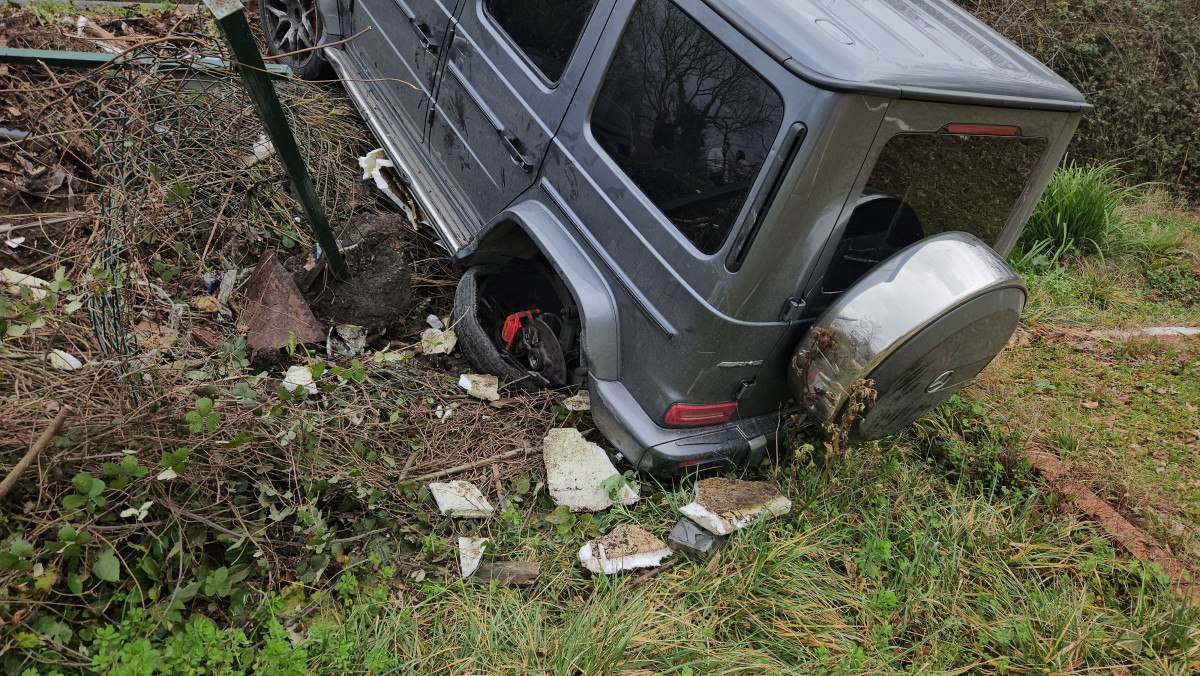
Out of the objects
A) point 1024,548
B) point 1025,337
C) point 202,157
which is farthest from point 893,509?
point 202,157

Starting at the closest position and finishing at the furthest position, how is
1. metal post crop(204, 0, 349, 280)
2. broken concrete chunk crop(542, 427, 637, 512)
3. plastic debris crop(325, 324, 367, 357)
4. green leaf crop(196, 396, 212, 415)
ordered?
green leaf crop(196, 396, 212, 415) → metal post crop(204, 0, 349, 280) → broken concrete chunk crop(542, 427, 637, 512) → plastic debris crop(325, 324, 367, 357)

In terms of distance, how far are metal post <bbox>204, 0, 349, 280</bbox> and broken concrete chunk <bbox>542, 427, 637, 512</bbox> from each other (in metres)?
1.31

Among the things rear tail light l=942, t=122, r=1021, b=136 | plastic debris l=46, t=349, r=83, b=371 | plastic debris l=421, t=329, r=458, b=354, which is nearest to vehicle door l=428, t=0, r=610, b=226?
plastic debris l=421, t=329, r=458, b=354

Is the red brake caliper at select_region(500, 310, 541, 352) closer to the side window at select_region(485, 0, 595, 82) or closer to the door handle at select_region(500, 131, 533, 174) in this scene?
the door handle at select_region(500, 131, 533, 174)

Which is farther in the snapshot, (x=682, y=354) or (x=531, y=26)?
(x=531, y=26)

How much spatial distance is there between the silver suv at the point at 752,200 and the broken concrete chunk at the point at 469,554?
645 mm

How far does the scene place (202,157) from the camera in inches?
146

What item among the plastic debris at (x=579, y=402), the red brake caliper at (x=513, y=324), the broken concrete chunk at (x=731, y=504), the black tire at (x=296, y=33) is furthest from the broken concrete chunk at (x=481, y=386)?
the black tire at (x=296, y=33)

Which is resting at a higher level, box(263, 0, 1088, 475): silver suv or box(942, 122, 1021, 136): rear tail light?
box(942, 122, 1021, 136): rear tail light

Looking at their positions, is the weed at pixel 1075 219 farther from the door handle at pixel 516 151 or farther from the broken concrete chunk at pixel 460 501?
the broken concrete chunk at pixel 460 501

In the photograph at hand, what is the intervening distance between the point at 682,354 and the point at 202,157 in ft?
8.80

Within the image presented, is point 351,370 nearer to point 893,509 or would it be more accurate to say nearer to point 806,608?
point 806,608

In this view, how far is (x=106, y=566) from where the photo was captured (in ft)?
7.20

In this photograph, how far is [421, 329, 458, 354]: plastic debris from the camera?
346 centimetres
